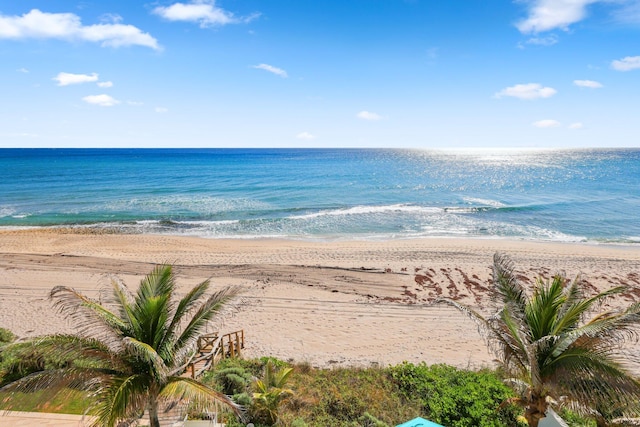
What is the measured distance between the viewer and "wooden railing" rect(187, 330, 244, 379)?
12.2 metres

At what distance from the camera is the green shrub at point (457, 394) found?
9750 mm

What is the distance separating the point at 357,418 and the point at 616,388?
5.70 m

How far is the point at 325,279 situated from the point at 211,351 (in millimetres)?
9120

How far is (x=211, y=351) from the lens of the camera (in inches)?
520

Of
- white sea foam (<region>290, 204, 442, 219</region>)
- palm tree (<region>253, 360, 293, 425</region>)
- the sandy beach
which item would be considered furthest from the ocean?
palm tree (<region>253, 360, 293, 425</region>)

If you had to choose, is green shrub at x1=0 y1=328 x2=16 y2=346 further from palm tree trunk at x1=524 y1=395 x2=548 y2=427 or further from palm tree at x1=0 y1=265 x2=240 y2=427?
palm tree trunk at x1=524 y1=395 x2=548 y2=427

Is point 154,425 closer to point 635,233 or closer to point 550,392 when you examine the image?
point 550,392

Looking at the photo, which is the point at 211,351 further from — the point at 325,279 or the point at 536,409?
the point at 536,409

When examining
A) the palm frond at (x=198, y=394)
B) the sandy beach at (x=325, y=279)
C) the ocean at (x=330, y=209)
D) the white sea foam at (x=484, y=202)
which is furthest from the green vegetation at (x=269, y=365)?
the white sea foam at (x=484, y=202)

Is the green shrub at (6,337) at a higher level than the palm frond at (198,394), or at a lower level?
lower

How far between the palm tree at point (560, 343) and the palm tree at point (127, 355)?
16.3ft

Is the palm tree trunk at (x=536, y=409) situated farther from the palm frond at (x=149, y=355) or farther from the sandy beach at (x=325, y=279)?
the sandy beach at (x=325, y=279)

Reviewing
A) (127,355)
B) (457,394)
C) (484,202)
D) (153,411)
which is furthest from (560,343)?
(484,202)

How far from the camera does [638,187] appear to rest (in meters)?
57.0
